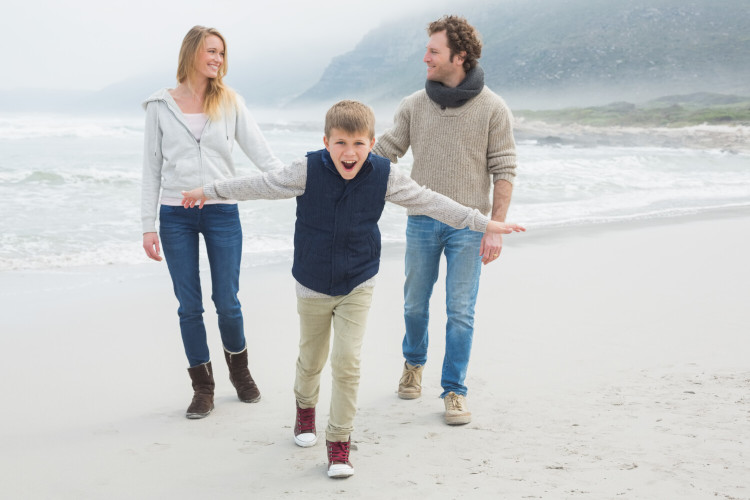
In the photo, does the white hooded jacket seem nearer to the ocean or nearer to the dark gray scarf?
the dark gray scarf

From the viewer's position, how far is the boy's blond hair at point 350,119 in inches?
110

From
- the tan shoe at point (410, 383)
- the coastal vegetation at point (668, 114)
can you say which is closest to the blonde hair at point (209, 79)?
the tan shoe at point (410, 383)

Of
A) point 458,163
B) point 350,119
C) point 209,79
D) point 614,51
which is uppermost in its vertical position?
point 614,51

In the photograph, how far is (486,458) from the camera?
307cm

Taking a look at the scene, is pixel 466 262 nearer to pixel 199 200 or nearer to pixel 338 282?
pixel 338 282

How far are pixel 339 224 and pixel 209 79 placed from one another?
1.21m

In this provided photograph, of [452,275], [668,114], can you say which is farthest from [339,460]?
[668,114]

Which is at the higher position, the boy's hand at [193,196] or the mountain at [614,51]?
the mountain at [614,51]

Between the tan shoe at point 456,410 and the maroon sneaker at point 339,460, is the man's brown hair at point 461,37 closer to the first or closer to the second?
the tan shoe at point 456,410

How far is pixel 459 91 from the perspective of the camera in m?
3.54

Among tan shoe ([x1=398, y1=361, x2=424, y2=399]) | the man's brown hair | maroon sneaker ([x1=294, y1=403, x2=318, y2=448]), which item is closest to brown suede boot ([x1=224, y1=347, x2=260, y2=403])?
maroon sneaker ([x1=294, y1=403, x2=318, y2=448])

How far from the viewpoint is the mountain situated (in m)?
100

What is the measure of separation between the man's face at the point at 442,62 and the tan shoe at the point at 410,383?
1465 mm

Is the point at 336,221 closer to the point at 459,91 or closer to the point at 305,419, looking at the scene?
the point at 305,419
